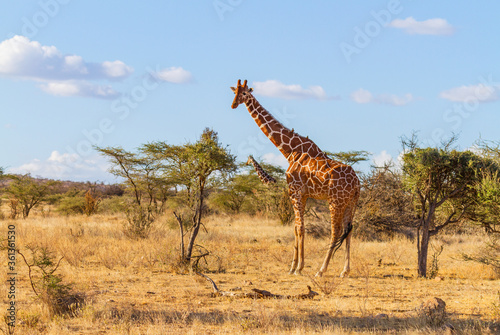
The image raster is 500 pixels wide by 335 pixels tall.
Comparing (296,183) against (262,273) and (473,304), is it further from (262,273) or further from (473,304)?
(473,304)

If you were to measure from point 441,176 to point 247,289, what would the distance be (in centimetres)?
486

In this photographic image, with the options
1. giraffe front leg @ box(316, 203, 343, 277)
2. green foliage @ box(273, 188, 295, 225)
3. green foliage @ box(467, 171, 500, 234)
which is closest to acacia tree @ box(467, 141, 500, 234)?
green foliage @ box(467, 171, 500, 234)

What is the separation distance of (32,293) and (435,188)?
329 inches

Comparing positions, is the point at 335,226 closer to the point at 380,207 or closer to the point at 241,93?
the point at 241,93

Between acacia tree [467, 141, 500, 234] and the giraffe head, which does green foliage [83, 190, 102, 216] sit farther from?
acacia tree [467, 141, 500, 234]

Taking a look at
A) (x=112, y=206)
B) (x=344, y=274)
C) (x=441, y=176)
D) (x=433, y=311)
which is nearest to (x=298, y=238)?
(x=344, y=274)

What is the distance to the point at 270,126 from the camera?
479 inches

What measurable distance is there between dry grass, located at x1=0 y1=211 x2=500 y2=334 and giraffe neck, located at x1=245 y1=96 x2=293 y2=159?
9.62 ft

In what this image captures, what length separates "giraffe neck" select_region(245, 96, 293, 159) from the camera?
474 inches

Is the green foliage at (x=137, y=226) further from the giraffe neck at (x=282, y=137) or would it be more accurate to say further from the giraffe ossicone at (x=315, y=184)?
the giraffe ossicone at (x=315, y=184)

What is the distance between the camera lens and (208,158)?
11.8 m

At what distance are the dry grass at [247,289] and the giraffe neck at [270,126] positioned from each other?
115 inches

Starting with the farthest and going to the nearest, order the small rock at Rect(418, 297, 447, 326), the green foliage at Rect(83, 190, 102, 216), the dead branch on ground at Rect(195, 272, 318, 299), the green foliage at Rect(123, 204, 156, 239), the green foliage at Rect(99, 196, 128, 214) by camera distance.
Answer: the green foliage at Rect(99, 196, 128, 214)
the green foliage at Rect(83, 190, 102, 216)
the green foliage at Rect(123, 204, 156, 239)
the dead branch on ground at Rect(195, 272, 318, 299)
the small rock at Rect(418, 297, 447, 326)

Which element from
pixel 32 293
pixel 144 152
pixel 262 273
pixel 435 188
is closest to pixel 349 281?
pixel 262 273
